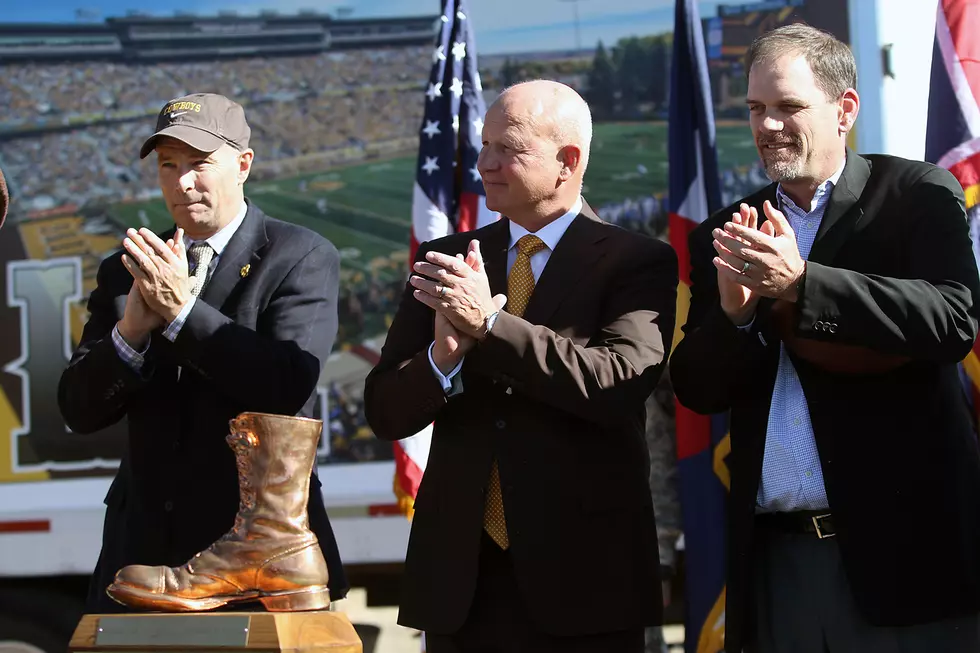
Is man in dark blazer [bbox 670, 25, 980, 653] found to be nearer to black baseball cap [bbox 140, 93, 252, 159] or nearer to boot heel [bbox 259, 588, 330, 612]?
boot heel [bbox 259, 588, 330, 612]

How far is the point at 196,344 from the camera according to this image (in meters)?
2.70

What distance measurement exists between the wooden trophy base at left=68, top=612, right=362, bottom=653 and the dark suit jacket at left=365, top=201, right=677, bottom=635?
28cm

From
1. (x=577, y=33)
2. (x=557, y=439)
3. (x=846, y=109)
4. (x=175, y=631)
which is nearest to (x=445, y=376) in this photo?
(x=557, y=439)

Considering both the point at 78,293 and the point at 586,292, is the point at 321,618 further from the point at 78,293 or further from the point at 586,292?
the point at 78,293

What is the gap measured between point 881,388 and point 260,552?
4.57 feet

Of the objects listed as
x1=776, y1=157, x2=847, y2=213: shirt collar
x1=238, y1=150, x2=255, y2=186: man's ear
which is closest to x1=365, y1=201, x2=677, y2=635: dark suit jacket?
x1=776, y1=157, x2=847, y2=213: shirt collar

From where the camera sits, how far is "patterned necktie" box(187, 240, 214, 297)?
2.97 metres

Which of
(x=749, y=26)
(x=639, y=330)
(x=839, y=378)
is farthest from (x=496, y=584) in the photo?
(x=749, y=26)

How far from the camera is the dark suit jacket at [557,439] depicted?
2494 millimetres

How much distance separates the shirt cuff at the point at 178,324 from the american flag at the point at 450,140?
1.80m

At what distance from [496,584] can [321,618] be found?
0.40 m

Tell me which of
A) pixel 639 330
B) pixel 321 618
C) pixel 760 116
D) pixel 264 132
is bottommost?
pixel 321 618

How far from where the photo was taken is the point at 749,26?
4492mm

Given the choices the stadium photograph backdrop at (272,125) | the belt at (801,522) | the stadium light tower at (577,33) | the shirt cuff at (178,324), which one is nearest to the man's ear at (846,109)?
the belt at (801,522)
